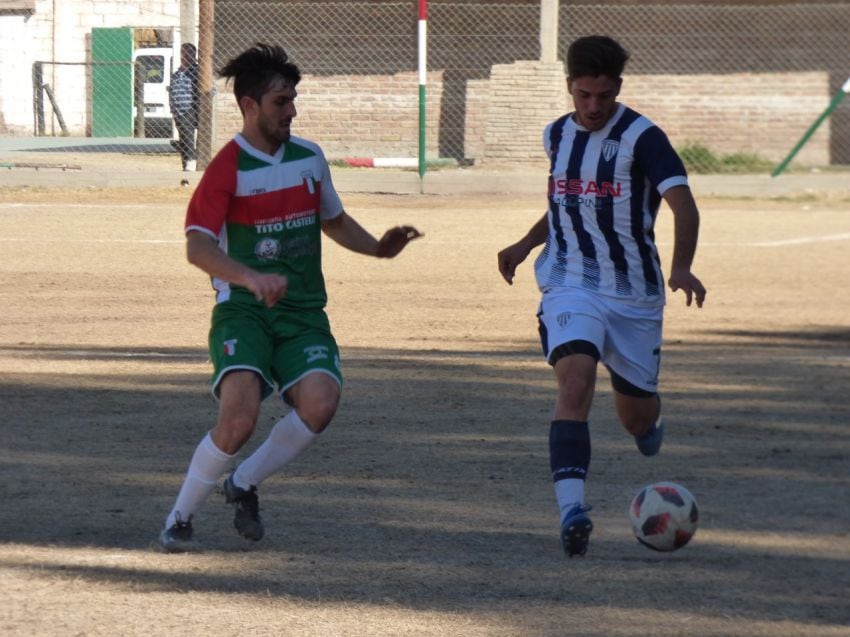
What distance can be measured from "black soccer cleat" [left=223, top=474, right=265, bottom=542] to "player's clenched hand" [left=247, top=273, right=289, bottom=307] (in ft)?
2.86

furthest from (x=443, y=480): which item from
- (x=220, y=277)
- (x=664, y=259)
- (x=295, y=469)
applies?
(x=664, y=259)

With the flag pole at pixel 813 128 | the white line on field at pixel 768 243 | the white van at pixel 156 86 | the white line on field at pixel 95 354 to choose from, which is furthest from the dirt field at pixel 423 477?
the white van at pixel 156 86

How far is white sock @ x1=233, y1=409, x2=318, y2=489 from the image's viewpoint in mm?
5582

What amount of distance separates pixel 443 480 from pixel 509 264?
1071mm

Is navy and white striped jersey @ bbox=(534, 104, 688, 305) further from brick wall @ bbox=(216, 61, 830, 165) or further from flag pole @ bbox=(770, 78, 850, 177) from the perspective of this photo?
brick wall @ bbox=(216, 61, 830, 165)

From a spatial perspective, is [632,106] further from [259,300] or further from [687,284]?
[259,300]

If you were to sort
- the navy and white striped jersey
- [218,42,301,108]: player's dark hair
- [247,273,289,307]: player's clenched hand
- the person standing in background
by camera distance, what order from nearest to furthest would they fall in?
[247,273,289,307]: player's clenched hand < [218,42,301,108]: player's dark hair < the navy and white striped jersey < the person standing in background

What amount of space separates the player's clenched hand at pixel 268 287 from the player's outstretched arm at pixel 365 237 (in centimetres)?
84

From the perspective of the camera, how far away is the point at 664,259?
1502 centimetres

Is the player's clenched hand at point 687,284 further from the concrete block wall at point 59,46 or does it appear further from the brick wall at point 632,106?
the concrete block wall at point 59,46

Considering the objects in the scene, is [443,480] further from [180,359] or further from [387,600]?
[180,359]

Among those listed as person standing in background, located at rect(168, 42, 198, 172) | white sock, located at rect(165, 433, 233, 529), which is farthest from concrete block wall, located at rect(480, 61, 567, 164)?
white sock, located at rect(165, 433, 233, 529)

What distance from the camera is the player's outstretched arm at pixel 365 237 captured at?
19.3 feet

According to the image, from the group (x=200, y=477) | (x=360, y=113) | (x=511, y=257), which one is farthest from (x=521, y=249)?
(x=360, y=113)
